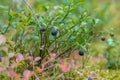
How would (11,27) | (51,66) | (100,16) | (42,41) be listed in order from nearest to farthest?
(51,66)
(42,41)
(11,27)
(100,16)

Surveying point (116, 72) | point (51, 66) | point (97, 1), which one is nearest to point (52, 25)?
point (51, 66)

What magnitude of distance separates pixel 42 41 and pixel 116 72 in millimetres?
620

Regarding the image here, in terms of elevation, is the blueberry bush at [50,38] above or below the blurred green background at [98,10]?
below

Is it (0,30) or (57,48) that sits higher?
(0,30)

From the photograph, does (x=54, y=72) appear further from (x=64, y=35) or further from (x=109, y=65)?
(x=109, y=65)

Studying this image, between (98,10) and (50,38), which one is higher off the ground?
(98,10)

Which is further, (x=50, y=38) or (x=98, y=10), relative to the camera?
(x=98, y=10)

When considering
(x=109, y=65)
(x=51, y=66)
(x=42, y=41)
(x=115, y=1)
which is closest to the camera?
(x=51, y=66)

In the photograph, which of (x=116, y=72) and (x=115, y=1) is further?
(x=115, y=1)

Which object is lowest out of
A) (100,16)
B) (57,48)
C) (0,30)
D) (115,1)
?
(57,48)

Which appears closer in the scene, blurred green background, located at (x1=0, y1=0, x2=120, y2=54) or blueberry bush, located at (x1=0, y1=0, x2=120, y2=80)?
blueberry bush, located at (x1=0, y1=0, x2=120, y2=80)

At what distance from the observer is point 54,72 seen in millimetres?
1766

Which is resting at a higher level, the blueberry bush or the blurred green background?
the blurred green background

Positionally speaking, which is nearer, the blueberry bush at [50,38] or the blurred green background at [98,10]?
the blueberry bush at [50,38]
